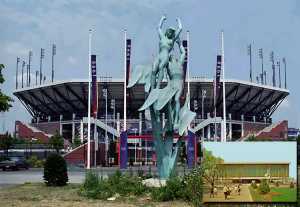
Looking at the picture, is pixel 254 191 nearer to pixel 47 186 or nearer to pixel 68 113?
pixel 47 186

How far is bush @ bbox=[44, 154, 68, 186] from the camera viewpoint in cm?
2878

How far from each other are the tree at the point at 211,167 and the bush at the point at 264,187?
43.8 inches

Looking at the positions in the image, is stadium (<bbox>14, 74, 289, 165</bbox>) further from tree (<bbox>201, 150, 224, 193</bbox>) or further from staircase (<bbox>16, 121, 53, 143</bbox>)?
tree (<bbox>201, 150, 224, 193</bbox>)

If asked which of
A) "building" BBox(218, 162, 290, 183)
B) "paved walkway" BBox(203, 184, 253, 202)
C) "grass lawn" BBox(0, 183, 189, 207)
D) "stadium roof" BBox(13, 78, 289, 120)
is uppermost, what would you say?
"stadium roof" BBox(13, 78, 289, 120)

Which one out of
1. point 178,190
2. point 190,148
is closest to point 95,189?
→ point 178,190

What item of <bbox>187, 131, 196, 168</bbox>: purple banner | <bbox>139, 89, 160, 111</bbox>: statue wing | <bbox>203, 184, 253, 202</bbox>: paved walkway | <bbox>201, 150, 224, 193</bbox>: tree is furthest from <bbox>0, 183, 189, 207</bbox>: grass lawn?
<bbox>187, 131, 196, 168</bbox>: purple banner

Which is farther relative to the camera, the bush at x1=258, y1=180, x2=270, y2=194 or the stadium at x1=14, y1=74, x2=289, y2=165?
the stadium at x1=14, y1=74, x2=289, y2=165

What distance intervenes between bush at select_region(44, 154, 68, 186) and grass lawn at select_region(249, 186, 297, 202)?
15.0 meters

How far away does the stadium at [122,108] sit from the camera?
A: 115062 mm

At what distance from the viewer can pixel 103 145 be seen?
90.2 meters

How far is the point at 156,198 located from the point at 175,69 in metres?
7.11

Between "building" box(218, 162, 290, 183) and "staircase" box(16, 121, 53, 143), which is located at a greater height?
"staircase" box(16, 121, 53, 143)

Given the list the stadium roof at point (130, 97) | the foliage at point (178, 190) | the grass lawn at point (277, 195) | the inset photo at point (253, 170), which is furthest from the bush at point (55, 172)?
the stadium roof at point (130, 97)

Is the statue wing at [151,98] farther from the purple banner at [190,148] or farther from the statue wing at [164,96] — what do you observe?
the purple banner at [190,148]
